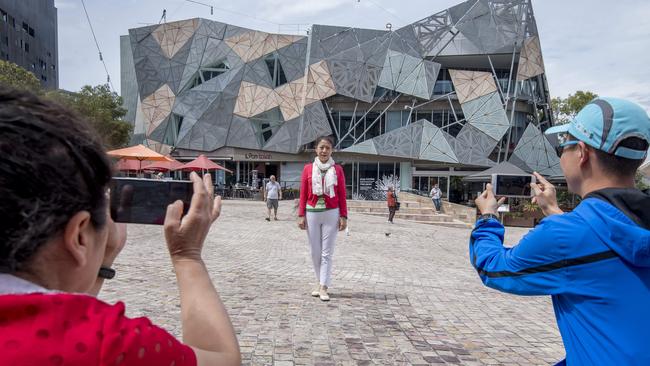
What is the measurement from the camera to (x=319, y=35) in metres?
31.7

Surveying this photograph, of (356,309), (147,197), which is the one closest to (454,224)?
(356,309)

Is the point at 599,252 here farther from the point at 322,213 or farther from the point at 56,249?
the point at 322,213

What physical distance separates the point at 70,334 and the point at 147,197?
0.61 meters

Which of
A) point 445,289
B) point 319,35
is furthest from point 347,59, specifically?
point 445,289

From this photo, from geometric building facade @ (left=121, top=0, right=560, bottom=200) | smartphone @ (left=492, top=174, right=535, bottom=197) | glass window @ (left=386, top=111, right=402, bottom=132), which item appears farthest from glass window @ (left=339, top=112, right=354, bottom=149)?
smartphone @ (left=492, top=174, right=535, bottom=197)

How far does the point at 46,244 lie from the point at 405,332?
3.71 meters

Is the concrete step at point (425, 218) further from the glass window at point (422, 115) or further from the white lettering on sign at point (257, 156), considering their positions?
the white lettering on sign at point (257, 156)

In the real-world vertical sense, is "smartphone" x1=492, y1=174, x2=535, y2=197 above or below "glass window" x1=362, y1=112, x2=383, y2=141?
below

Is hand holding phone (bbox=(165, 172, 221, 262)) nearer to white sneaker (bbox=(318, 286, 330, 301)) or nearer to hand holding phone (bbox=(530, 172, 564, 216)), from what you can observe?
hand holding phone (bbox=(530, 172, 564, 216))

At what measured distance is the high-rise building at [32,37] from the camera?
4478 centimetres

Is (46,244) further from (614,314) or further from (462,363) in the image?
(462,363)

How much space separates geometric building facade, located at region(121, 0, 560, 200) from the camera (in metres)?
29.9

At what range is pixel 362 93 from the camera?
31.4 m

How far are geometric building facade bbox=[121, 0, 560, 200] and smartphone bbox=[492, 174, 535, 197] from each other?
28254 millimetres
